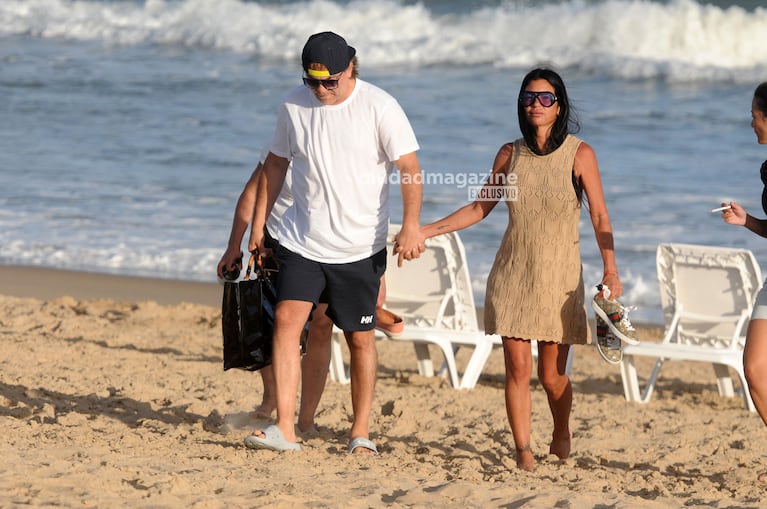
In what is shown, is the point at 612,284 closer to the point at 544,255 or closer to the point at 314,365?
the point at 544,255

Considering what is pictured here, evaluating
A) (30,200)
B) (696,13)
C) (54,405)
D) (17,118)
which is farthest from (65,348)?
(696,13)

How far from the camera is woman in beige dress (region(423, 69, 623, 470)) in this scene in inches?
198

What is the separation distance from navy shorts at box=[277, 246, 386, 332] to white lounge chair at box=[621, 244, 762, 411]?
7.31 feet

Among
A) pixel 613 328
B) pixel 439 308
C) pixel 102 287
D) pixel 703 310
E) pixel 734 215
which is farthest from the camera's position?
pixel 102 287

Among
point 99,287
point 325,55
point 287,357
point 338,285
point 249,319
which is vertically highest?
point 325,55

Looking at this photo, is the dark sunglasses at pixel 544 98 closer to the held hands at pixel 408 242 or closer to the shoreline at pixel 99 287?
the held hands at pixel 408 242

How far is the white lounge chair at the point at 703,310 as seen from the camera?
6.89 m

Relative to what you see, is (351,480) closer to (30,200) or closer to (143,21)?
(30,200)

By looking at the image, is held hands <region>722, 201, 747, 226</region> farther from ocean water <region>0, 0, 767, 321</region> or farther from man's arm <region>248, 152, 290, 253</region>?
ocean water <region>0, 0, 767, 321</region>

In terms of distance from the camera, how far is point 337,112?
4.98m

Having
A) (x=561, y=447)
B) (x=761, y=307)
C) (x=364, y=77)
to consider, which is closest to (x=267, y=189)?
(x=561, y=447)

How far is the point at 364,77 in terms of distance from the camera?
23.0 m

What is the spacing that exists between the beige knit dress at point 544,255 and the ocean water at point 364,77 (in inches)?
177

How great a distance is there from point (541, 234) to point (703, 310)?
2508 mm
